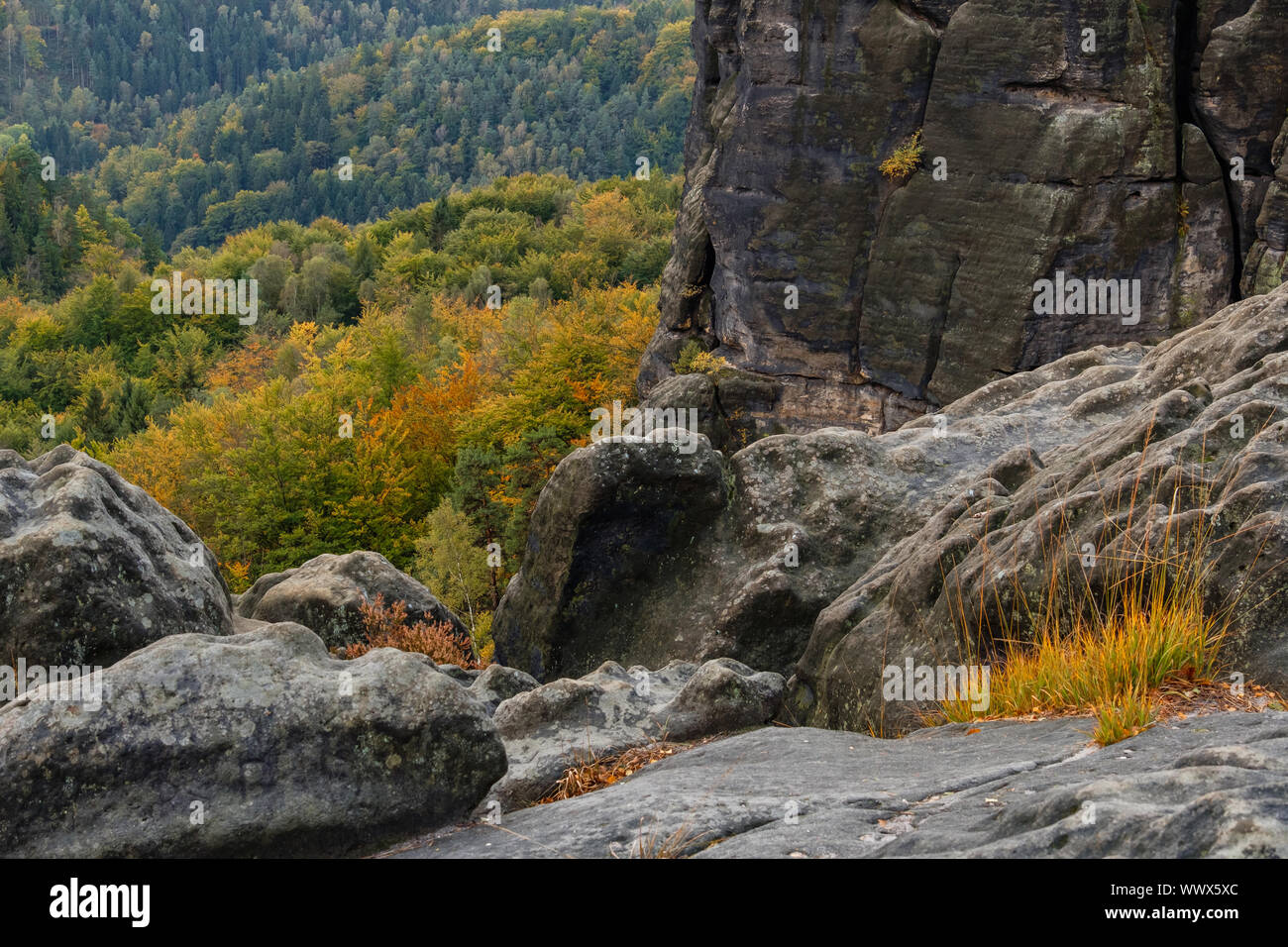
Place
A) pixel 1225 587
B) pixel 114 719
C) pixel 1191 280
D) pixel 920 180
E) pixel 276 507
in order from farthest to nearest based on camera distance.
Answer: pixel 276 507 < pixel 920 180 < pixel 1191 280 < pixel 1225 587 < pixel 114 719

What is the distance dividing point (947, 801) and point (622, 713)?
3.94 meters

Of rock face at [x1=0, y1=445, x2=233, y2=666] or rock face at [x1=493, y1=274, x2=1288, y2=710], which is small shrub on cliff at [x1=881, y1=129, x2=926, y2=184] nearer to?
rock face at [x1=493, y1=274, x2=1288, y2=710]

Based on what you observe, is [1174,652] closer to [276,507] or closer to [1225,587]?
[1225,587]

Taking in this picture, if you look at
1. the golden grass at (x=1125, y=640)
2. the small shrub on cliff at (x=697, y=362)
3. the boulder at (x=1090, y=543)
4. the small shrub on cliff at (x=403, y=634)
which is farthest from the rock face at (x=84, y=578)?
the small shrub on cliff at (x=697, y=362)

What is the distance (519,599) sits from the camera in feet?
43.4

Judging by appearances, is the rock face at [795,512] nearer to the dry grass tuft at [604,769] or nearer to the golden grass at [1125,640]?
the dry grass tuft at [604,769]

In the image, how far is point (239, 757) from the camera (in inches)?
190

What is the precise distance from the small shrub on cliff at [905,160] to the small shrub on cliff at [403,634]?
66.4 feet

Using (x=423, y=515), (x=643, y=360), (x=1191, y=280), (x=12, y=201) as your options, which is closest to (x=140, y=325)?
(x=12, y=201)

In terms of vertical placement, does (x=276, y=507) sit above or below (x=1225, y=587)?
below

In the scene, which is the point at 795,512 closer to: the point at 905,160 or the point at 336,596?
A: the point at 336,596

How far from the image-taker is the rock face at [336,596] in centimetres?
1277

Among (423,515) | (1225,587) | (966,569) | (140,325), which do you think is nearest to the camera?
(1225,587)

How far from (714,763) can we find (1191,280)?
946 inches
